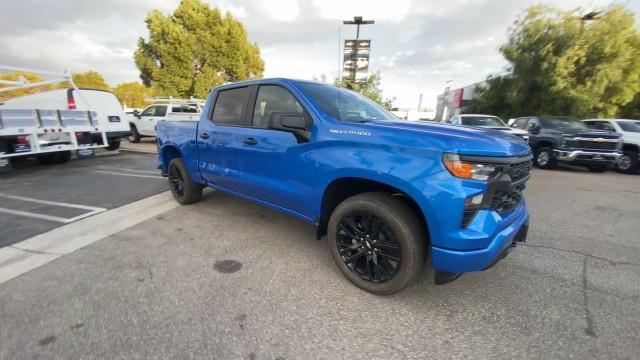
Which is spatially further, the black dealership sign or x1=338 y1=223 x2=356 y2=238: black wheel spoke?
the black dealership sign

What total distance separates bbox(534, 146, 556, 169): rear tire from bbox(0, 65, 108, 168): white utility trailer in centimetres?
1384

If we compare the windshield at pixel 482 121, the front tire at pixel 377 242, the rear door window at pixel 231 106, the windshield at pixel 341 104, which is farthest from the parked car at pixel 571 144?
the rear door window at pixel 231 106

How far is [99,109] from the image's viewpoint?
874cm

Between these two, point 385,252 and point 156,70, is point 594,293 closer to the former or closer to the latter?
point 385,252

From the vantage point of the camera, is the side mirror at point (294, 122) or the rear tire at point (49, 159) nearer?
the side mirror at point (294, 122)

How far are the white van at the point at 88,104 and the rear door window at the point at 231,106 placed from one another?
5766mm

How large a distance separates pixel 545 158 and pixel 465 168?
10292 mm

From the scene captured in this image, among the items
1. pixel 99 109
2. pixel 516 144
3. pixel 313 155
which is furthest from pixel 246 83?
pixel 99 109

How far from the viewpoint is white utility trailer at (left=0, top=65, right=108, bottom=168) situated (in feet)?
19.6

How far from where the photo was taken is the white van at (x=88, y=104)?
748 centimetres

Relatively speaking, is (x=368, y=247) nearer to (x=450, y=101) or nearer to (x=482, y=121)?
(x=482, y=121)

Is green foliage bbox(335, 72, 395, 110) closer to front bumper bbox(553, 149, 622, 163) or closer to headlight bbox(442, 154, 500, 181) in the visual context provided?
front bumper bbox(553, 149, 622, 163)

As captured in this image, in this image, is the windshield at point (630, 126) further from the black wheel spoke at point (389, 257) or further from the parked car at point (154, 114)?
the parked car at point (154, 114)

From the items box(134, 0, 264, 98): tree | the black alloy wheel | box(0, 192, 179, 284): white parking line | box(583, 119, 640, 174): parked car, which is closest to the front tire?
the black alloy wheel
